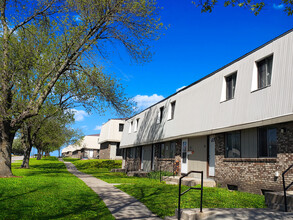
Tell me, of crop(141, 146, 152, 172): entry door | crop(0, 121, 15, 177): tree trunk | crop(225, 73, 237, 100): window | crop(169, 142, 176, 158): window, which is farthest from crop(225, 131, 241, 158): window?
crop(0, 121, 15, 177): tree trunk

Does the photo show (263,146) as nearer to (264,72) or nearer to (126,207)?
(264,72)

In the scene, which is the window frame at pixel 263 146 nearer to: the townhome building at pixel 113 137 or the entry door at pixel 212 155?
the entry door at pixel 212 155

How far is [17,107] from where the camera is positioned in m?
16.2

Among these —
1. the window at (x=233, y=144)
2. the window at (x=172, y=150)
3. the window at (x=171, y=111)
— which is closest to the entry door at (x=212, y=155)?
the window at (x=233, y=144)

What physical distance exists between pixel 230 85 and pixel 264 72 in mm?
2187

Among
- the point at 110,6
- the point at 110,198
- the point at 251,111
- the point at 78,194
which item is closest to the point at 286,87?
the point at 251,111

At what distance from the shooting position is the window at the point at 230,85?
12656mm

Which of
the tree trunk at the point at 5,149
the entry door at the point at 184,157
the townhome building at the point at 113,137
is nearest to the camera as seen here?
the tree trunk at the point at 5,149

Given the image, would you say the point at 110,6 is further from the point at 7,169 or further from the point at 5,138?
the point at 7,169

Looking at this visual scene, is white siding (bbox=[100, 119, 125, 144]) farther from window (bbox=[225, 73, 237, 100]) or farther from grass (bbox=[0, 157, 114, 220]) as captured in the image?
grass (bbox=[0, 157, 114, 220])

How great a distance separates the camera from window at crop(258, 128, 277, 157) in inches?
396

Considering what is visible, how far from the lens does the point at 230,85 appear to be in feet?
42.2

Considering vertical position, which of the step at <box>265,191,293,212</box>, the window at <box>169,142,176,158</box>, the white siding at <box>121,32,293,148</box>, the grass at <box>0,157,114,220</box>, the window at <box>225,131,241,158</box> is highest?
the white siding at <box>121,32,293,148</box>

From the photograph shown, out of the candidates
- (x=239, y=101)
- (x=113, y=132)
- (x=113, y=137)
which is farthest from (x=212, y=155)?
(x=113, y=132)
